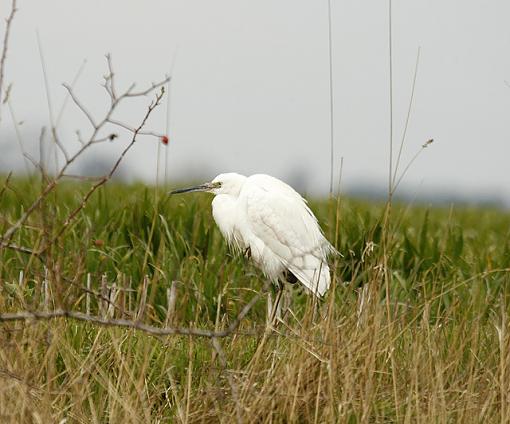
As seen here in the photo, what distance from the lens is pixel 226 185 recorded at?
251 inches

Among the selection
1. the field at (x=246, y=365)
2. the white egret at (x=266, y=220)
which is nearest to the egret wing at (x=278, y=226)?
the white egret at (x=266, y=220)

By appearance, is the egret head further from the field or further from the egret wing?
the field

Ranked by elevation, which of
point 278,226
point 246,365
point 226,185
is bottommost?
point 246,365

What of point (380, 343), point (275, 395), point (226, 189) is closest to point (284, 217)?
point (226, 189)

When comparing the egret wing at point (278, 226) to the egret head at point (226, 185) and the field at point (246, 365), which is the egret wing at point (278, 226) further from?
the field at point (246, 365)

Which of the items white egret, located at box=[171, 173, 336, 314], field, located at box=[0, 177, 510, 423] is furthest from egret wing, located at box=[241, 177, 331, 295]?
field, located at box=[0, 177, 510, 423]

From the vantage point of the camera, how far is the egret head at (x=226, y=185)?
636cm

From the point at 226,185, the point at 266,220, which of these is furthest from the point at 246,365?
the point at 226,185

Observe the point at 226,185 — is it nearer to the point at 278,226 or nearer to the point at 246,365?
the point at 278,226

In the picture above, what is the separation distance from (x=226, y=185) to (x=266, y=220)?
402 mm

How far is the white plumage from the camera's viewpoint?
20.3 feet

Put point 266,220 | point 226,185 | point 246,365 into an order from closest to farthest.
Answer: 1. point 246,365
2. point 266,220
3. point 226,185

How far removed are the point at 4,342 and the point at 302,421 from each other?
43.2 inches

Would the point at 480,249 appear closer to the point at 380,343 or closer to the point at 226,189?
the point at 226,189
